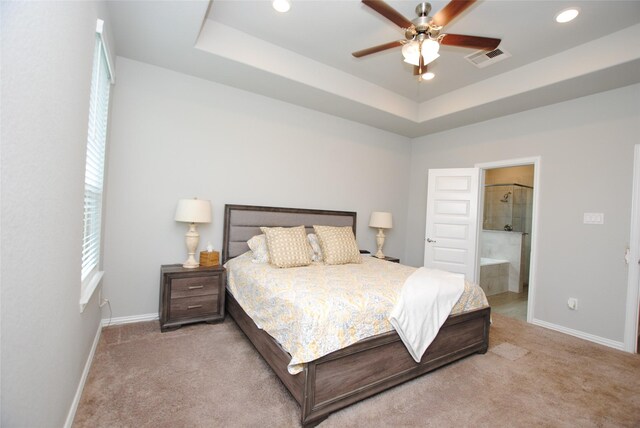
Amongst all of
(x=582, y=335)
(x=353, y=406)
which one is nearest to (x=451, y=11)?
(x=353, y=406)

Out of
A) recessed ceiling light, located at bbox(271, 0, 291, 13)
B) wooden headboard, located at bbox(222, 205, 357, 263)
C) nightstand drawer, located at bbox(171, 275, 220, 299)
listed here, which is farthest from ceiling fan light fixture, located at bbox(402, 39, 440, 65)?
nightstand drawer, located at bbox(171, 275, 220, 299)

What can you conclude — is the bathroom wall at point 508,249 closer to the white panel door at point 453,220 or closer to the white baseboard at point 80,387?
the white panel door at point 453,220

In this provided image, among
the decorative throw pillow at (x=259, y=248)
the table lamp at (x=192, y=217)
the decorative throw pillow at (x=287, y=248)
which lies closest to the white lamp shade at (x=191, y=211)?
the table lamp at (x=192, y=217)

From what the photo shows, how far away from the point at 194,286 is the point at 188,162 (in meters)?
1.39

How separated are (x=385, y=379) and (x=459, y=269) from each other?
9.25ft

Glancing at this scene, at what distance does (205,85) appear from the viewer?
3324 millimetres

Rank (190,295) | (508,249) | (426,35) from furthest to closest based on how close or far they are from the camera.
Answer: (508,249) → (190,295) → (426,35)

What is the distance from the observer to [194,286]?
9.45 ft

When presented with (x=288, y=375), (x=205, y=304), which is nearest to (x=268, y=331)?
(x=288, y=375)

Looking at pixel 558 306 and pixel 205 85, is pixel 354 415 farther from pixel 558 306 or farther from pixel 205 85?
pixel 205 85

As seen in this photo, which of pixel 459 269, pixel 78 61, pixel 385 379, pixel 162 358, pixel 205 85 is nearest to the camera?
pixel 78 61

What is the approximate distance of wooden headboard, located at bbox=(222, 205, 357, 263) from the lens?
3402mm

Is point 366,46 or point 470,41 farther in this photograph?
point 366,46

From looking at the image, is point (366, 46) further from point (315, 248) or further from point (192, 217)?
point (192, 217)
